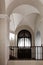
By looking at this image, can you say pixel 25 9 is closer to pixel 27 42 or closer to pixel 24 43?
pixel 27 42

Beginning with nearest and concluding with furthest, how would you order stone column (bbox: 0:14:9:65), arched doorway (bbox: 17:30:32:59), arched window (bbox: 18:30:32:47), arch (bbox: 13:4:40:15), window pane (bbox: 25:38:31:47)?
stone column (bbox: 0:14:9:65), arch (bbox: 13:4:40:15), arched doorway (bbox: 17:30:32:59), arched window (bbox: 18:30:32:47), window pane (bbox: 25:38:31:47)

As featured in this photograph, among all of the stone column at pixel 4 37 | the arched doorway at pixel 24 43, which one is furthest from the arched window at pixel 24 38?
the stone column at pixel 4 37

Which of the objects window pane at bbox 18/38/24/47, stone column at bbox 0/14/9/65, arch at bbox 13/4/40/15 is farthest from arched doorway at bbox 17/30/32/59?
stone column at bbox 0/14/9/65

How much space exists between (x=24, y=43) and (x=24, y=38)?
0.59 m

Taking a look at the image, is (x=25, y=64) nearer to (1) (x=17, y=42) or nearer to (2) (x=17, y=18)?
(2) (x=17, y=18)

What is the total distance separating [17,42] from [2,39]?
31.0 feet

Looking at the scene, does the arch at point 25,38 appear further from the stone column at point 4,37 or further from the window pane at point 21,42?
the stone column at point 4,37

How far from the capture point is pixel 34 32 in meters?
17.3

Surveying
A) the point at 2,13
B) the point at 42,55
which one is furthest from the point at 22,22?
the point at 2,13

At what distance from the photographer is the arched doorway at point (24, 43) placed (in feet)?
57.8

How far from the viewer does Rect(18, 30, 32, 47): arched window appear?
60.0 ft

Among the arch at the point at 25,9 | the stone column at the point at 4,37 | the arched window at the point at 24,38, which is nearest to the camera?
the stone column at the point at 4,37

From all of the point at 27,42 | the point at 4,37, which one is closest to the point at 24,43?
the point at 27,42

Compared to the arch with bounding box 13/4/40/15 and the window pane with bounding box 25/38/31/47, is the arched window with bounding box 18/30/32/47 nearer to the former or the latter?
the window pane with bounding box 25/38/31/47
